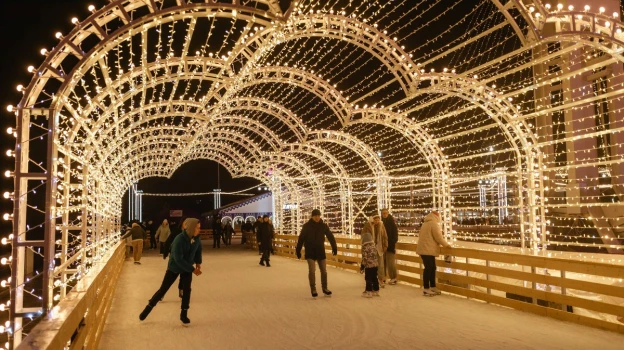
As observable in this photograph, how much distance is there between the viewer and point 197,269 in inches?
332

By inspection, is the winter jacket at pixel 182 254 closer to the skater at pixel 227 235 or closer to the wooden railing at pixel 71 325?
the wooden railing at pixel 71 325

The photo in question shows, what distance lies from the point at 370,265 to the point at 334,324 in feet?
8.12

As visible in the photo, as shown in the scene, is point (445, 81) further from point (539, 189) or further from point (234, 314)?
point (234, 314)

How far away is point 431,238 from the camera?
10.3 metres

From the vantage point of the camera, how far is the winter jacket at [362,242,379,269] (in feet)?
33.6

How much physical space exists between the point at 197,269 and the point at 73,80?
3.26 meters

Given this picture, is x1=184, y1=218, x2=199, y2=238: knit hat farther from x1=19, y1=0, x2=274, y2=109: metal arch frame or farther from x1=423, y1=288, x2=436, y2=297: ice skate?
x1=423, y1=288, x2=436, y2=297: ice skate

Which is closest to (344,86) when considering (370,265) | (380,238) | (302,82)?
(302,82)

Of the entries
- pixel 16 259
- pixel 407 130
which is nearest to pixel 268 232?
pixel 407 130

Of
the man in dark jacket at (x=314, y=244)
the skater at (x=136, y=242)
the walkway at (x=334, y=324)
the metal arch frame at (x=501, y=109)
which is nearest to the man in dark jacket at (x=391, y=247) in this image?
the walkway at (x=334, y=324)

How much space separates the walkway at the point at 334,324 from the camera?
22.1ft

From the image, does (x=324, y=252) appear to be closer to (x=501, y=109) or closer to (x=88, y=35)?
(x=501, y=109)

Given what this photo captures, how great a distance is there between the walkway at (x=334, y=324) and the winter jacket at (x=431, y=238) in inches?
32.1

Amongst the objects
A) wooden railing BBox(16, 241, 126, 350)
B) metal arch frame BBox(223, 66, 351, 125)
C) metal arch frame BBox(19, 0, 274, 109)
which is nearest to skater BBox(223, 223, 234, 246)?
metal arch frame BBox(223, 66, 351, 125)
